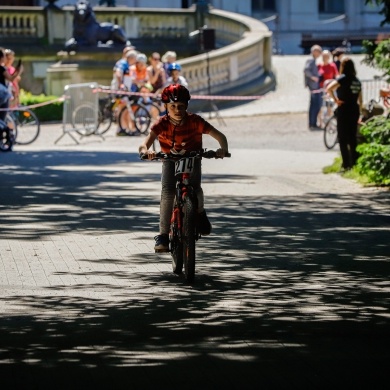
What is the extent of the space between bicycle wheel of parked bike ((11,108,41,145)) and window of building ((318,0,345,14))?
38.6m

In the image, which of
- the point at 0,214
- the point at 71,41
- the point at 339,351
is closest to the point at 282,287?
the point at 339,351

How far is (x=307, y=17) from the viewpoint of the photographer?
221 feet

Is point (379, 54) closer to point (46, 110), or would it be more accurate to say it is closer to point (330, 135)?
point (330, 135)

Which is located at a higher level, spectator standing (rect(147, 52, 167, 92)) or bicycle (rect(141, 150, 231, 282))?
spectator standing (rect(147, 52, 167, 92))

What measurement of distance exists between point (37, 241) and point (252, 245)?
77.4 inches

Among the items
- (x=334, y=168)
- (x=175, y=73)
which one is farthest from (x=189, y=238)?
(x=175, y=73)

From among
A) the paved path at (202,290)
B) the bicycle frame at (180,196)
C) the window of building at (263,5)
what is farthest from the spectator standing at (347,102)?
the window of building at (263,5)

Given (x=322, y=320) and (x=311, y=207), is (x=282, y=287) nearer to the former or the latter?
(x=322, y=320)

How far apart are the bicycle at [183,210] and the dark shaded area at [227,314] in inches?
8.6

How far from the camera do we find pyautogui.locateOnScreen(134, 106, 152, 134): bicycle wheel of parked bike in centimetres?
3212

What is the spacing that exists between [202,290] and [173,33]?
123 ft

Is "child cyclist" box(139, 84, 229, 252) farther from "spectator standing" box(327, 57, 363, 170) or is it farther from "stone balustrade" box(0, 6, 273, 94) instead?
"stone balustrade" box(0, 6, 273, 94)

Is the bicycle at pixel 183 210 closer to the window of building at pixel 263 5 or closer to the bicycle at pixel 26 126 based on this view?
the bicycle at pixel 26 126

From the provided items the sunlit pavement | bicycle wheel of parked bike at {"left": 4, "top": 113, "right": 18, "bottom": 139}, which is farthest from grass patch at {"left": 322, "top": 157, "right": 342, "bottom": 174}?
bicycle wheel of parked bike at {"left": 4, "top": 113, "right": 18, "bottom": 139}
